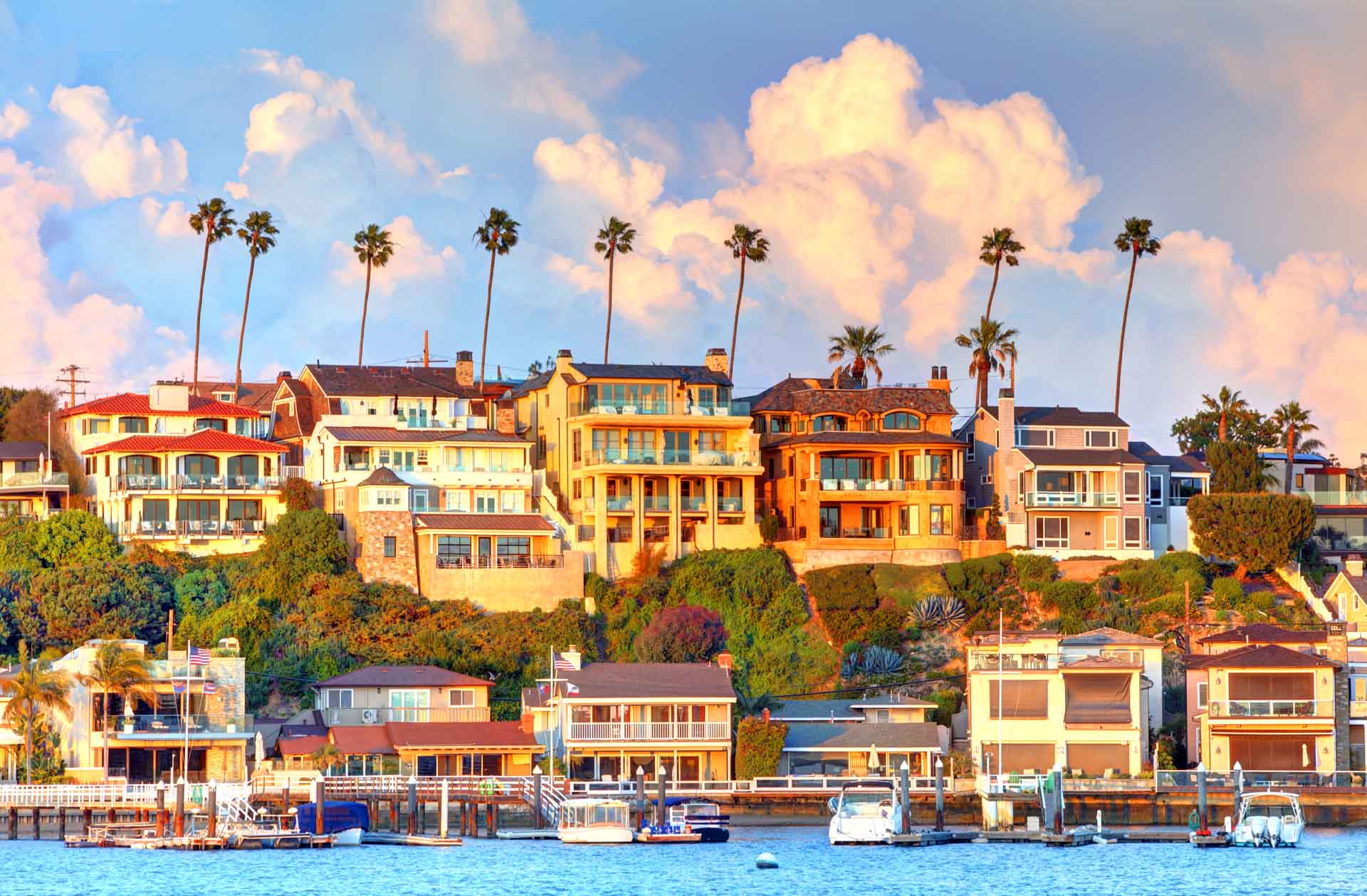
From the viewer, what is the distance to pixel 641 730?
9212 centimetres

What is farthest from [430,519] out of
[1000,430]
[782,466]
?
[1000,430]

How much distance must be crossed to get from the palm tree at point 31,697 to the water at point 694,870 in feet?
14.3

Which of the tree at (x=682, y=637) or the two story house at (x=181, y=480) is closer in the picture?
the tree at (x=682, y=637)

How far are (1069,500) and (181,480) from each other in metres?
40.3

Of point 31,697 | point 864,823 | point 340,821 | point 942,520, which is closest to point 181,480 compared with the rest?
point 31,697

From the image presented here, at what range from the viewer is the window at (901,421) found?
4680 inches

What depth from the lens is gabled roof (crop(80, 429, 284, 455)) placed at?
112m

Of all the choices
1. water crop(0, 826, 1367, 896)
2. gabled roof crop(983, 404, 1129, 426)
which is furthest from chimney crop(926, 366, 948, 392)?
water crop(0, 826, 1367, 896)

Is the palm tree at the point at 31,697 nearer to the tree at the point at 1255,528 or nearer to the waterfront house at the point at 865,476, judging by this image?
the waterfront house at the point at 865,476

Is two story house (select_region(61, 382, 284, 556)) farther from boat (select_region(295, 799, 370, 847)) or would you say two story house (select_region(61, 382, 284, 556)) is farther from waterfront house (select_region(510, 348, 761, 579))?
boat (select_region(295, 799, 370, 847))

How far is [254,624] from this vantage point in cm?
10250

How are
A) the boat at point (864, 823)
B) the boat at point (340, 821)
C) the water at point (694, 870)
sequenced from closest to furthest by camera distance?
the water at point (694, 870) < the boat at point (340, 821) < the boat at point (864, 823)

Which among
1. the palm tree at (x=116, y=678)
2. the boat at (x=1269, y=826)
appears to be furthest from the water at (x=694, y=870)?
the palm tree at (x=116, y=678)

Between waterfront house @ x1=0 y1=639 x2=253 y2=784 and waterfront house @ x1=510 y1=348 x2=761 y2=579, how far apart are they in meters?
24.4
